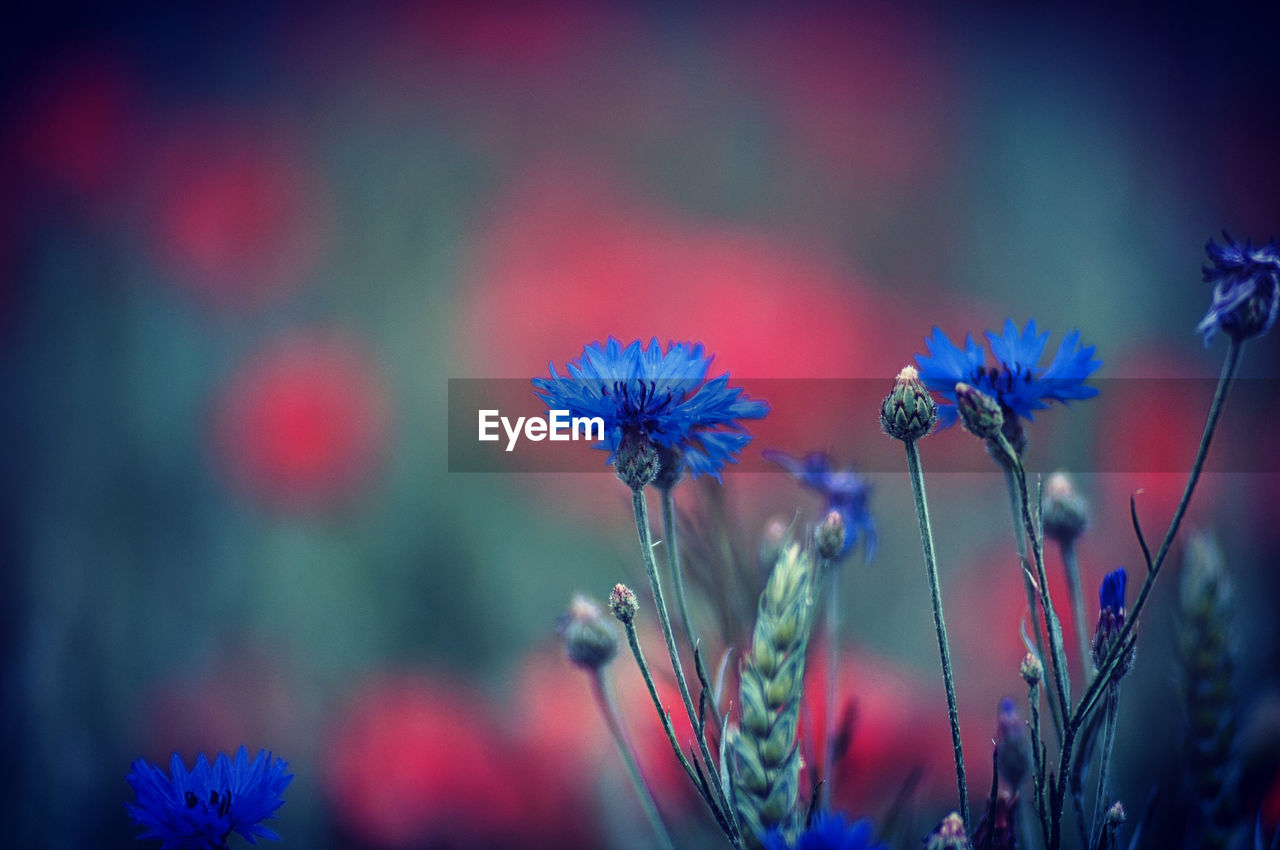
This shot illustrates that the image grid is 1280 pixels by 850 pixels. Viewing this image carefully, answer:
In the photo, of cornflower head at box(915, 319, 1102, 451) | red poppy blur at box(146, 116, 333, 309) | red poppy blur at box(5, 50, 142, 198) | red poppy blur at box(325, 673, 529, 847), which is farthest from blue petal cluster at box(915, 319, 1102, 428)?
red poppy blur at box(5, 50, 142, 198)

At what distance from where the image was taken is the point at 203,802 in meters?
0.31

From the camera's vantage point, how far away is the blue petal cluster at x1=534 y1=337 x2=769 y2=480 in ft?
1.12

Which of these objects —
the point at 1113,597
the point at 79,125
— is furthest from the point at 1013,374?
the point at 79,125

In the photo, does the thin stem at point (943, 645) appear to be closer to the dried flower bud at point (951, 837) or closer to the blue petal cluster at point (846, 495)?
the dried flower bud at point (951, 837)

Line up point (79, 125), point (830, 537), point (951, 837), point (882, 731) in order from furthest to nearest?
point (79, 125), point (882, 731), point (830, 537), point (951, 837)

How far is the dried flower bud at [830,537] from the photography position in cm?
38

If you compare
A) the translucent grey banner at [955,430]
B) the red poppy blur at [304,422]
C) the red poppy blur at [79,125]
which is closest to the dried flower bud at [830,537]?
the translucent grey banner at [955,430]

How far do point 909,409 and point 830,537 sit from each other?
90mm

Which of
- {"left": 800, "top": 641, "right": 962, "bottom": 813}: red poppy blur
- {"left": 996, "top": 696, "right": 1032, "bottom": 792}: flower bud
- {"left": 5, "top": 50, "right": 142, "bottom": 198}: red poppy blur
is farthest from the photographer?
{"left": 5, "top": 50, "right": 142, "bottom": 198}: red poppy blur

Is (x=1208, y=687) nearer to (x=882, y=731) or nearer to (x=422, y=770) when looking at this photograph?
(x=882, y=731)

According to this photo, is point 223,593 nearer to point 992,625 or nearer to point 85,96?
point 85,96

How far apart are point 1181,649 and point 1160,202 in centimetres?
64

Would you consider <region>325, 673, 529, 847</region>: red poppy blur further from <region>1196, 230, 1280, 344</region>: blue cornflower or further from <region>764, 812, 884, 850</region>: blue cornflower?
<region>1196, 230, 1280, 344</region>: blue cornflower

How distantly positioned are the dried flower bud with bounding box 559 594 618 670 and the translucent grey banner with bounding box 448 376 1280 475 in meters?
0.35
